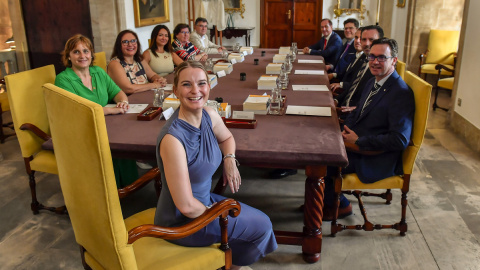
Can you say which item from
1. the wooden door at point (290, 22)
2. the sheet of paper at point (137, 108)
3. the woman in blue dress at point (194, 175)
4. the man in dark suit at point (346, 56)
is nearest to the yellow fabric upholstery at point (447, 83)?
the man in dark suit at point (346, 56)

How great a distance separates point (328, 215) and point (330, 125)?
711 millimetres

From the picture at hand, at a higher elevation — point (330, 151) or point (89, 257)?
point (330, 151)

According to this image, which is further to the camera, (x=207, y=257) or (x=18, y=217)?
(x=18, y=217)

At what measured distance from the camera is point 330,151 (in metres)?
2.42

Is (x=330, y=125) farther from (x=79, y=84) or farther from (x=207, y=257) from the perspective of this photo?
(x=79, y=84)

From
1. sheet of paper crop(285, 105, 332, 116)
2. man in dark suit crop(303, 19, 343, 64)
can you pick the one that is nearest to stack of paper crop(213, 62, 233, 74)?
sheet of paper crop(285, 105, 332, 116)

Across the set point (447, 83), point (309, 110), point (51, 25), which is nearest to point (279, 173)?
point (309, 110)

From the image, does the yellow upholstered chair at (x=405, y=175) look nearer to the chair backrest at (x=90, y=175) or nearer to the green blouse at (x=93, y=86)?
the chair backrest at (x=90, y=175)

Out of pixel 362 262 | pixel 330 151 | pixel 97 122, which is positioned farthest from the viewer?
pixel 362 262

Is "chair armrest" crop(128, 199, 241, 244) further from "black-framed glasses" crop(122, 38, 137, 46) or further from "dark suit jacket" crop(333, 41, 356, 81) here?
"dark suit jacket" crop(333, 41, 356, 81)

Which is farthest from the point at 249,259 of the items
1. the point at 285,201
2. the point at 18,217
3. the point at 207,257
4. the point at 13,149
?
the point at 13,149

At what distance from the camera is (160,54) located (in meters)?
5.11

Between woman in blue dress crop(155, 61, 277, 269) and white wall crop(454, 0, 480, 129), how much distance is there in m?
3.65

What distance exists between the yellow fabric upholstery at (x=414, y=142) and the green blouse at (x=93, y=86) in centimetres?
201
